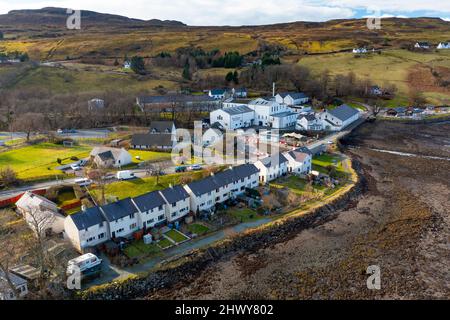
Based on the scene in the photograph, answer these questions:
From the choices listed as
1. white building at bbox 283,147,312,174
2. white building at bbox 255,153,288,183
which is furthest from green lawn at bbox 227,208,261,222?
white building at bbox 283,147,312,174

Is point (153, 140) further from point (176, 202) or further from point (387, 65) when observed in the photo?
point (387, 65)

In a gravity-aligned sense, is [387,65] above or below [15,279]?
above

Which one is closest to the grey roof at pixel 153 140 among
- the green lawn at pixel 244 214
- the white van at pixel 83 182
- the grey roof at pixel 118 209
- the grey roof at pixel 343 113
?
the white van at pixel 83 182

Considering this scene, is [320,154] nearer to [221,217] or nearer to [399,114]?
[221,217]

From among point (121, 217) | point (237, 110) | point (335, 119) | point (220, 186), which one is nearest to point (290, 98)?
point (335, 119)

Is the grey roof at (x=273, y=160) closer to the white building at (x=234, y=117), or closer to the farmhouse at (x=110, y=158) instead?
the farmhouse at (x=110, y=158)

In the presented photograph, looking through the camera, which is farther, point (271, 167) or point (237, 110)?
point (237, 110)
